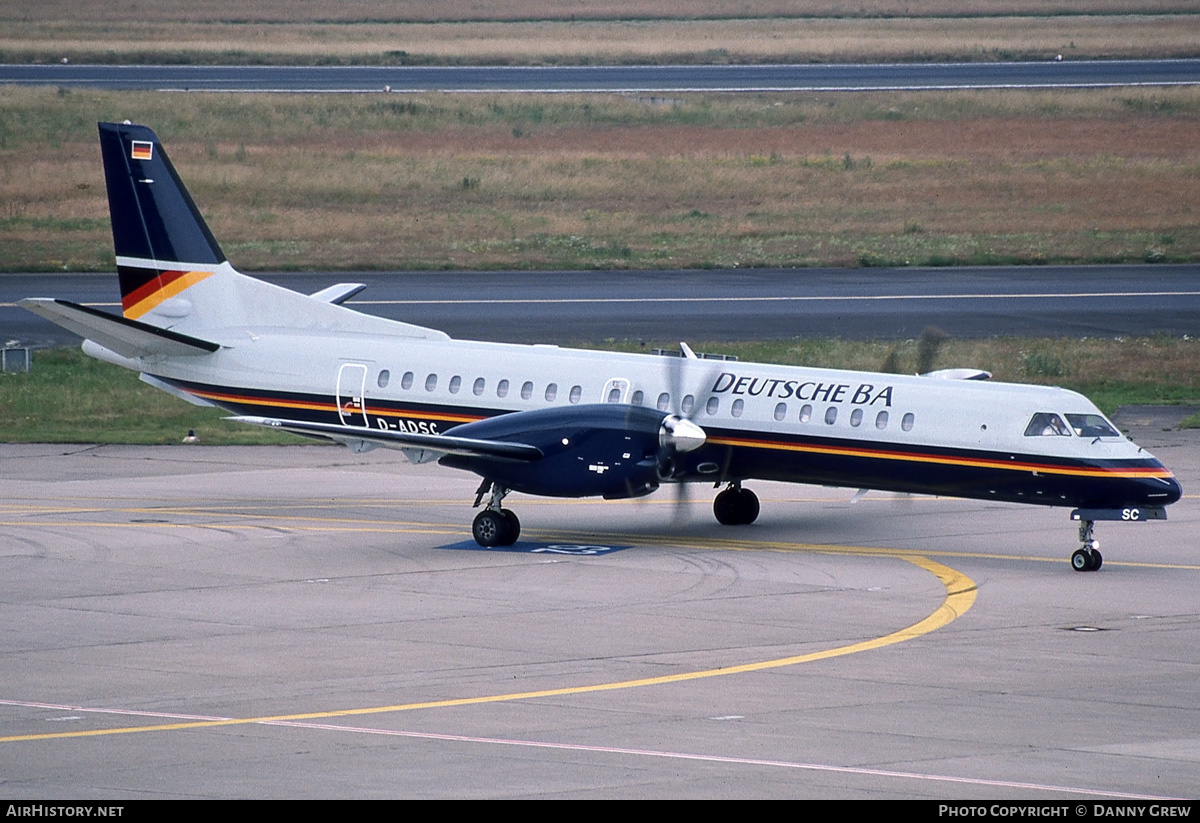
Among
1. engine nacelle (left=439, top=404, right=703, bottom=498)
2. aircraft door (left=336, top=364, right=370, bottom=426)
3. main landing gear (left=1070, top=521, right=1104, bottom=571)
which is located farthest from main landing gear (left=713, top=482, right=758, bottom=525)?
aircraft door (left=336, top=364, right=370, bottom=426)

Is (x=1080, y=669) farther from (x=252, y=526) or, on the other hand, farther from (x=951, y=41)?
(x=951, y=41)

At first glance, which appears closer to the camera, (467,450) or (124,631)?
(124,631)

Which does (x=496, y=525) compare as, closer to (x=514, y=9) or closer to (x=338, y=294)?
(x=338, y=294)

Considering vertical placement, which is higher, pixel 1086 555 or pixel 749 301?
pixel 749 301

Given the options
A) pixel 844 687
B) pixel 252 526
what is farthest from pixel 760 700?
pixel 252 526

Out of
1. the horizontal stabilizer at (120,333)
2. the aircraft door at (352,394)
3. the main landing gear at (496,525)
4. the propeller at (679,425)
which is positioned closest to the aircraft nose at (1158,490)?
the propeller at (679,425)

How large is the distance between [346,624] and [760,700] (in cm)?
648

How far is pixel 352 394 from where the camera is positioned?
1198 inches

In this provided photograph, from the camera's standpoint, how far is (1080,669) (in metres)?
19.1

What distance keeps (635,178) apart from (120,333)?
4941 cm

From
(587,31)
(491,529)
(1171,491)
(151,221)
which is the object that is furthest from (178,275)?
(587,31)

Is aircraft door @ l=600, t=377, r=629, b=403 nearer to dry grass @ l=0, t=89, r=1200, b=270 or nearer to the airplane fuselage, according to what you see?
the airplane fuselage

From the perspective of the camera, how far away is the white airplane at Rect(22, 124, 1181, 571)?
84.2 feet

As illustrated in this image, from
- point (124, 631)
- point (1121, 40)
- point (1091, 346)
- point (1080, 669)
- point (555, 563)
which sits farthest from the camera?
point (1121, 40)
